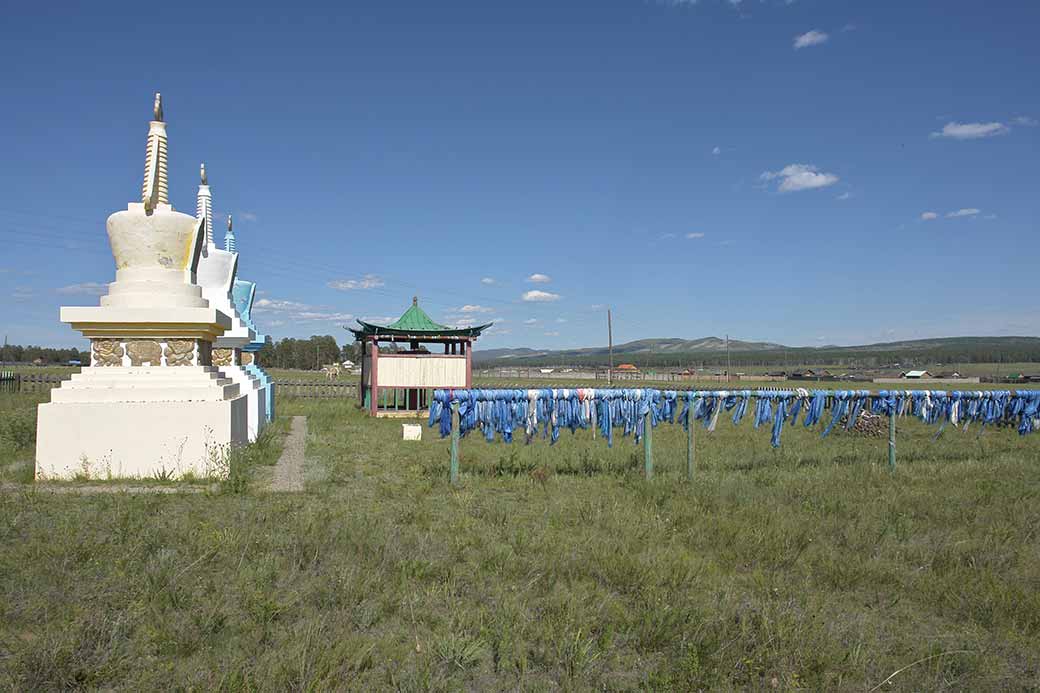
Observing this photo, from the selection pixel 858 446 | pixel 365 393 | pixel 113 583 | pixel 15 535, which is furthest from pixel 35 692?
pixel 365 393

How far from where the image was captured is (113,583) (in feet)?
16.2

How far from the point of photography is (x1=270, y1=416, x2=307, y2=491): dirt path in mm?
9141

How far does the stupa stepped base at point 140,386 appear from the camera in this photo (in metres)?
9.16

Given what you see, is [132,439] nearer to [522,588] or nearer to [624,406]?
[522,588]

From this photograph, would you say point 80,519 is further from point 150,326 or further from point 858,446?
point 858,446

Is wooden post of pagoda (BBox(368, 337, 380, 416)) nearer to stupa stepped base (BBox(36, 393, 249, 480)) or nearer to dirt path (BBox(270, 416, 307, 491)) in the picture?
dirt path (BBox(270, 416, 307, 491))

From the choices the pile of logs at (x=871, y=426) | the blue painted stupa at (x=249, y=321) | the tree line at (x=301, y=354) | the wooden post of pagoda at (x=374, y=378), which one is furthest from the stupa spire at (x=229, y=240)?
the tree line at (x=301, y=354)

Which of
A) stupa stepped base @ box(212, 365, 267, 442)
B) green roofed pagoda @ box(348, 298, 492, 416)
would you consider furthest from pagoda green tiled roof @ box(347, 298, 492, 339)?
stupa stepped base @ box(212, 365, 267, 442)

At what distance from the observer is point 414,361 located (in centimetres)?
2402

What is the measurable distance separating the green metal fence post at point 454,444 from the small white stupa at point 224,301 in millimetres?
6185

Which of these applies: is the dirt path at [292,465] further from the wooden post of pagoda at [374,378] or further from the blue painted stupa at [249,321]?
the wooden post of pagoda at [374,378]

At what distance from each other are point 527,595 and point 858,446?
12.6 m

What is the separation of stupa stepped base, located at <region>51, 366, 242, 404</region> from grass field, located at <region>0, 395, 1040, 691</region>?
4.27ft

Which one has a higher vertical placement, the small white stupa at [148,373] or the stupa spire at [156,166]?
the stupa spire at [156,166]
